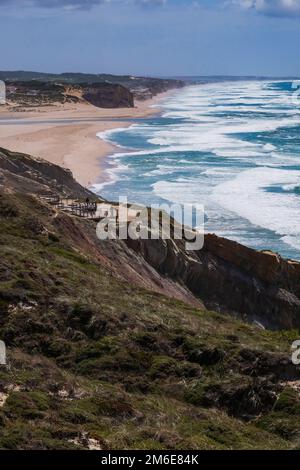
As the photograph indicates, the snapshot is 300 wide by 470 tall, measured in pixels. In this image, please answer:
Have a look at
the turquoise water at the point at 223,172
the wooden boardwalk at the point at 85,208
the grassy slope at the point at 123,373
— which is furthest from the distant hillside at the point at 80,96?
the grassy slope at the point at 123,373

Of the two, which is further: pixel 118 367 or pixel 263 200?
pixel 263 200

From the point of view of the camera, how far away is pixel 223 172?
5106 cm

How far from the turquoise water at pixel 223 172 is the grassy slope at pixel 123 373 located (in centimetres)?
1647

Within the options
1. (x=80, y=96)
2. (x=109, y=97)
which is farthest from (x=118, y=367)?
(x=80, y=96)

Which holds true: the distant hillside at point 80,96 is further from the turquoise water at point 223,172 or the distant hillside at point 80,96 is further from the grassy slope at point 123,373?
the grassy slope at point 123,373

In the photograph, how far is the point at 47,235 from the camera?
1767 centimetres

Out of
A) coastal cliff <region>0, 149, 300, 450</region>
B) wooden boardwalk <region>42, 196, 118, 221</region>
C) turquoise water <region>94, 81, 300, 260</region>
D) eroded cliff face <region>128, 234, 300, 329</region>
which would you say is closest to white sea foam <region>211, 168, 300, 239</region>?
turquoise water <region>94, 81, 300, 260</region>

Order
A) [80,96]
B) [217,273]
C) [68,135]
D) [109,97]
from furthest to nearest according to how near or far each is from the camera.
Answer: [80,96] → [109,97] → [68,135] → [217,273]

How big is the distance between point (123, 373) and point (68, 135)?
6113 cm

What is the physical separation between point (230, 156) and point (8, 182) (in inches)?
1476

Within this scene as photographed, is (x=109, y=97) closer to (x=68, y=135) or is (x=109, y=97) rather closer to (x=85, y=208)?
(x=68, y=135)

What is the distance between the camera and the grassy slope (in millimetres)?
8789

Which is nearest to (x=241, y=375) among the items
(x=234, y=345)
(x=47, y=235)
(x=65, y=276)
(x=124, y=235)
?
(x=234, y=345)

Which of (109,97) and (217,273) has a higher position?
(109,97)
